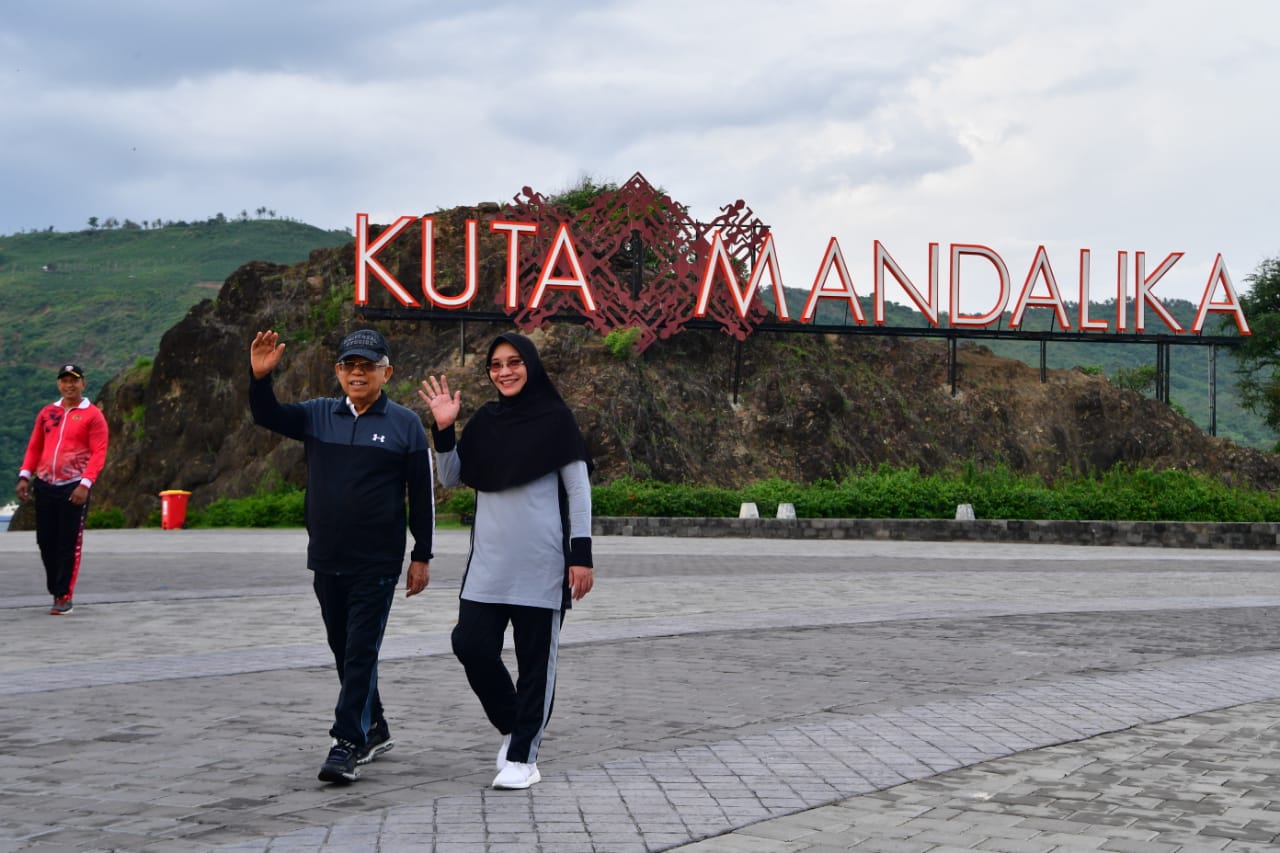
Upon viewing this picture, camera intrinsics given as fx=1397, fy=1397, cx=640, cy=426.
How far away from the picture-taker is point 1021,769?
5973mm

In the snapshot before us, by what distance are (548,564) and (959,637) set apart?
606cm

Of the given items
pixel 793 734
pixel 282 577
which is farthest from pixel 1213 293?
pixel 793 734

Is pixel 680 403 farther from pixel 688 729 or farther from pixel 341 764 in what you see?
pixel 341 764

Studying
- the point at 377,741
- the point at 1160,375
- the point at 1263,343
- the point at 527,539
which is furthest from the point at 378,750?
the point at 1263,343

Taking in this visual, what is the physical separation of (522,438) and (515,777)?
1370mm

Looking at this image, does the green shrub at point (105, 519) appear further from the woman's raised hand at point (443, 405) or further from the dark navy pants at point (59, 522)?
the woman's raised hand at point (443, 405)

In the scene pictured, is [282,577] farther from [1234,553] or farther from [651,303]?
[651,303]

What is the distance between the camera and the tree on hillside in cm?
5275

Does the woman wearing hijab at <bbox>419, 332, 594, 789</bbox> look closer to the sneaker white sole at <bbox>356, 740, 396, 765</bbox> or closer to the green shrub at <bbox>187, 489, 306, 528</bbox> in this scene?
the sneaker white sole at <bbox>356, 740, 396, 765</bbox>

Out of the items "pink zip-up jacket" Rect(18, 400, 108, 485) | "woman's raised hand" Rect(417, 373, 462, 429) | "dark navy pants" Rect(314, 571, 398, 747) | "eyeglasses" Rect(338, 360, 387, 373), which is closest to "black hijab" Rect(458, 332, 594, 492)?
"woman's raised hand" Rect(417, 373, 462, 429)

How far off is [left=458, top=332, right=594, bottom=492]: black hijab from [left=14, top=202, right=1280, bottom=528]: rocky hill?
30090mm

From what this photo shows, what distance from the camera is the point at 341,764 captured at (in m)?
5.51

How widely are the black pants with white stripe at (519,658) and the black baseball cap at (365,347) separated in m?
1.13

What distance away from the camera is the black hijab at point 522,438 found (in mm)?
5797
